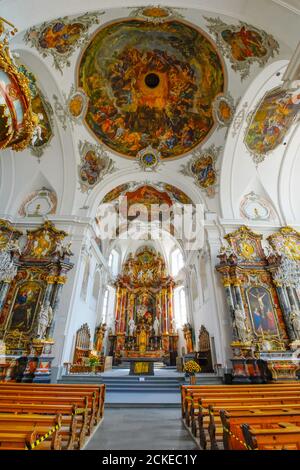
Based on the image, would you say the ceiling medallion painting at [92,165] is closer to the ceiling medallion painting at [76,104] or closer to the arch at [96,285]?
the ceiling medallion painting at [76,104]

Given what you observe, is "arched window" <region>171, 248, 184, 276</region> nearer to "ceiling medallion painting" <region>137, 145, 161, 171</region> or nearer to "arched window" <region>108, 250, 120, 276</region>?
"arched window" <region>108, 250, 120, 276</region>

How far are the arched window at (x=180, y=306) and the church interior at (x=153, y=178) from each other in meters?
5.26

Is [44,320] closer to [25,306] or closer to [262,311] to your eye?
[25,306]

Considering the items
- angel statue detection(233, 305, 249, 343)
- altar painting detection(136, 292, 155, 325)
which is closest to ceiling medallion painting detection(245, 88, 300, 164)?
angel statue detection(233, 305, 249, 343)

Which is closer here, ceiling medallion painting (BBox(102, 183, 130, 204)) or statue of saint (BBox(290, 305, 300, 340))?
statue of saint (BBox(290, 305, 300, 340))

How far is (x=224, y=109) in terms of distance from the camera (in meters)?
11.9

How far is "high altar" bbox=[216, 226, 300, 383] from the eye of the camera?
891 cm

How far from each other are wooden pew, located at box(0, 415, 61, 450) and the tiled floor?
1.38m

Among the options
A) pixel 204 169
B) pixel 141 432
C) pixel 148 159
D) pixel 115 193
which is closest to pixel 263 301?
pixel 204 169

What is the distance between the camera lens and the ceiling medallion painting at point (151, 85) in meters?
10.4

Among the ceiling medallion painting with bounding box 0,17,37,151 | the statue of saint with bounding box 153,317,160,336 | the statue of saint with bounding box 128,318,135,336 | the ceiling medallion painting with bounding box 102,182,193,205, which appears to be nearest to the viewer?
the ceiling medallion painting with bounding box 0,17,37,151

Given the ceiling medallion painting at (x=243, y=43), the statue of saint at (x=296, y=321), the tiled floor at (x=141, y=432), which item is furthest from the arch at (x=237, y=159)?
the tiled floor at (x=141, y=432)

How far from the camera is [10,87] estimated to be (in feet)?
16.1
